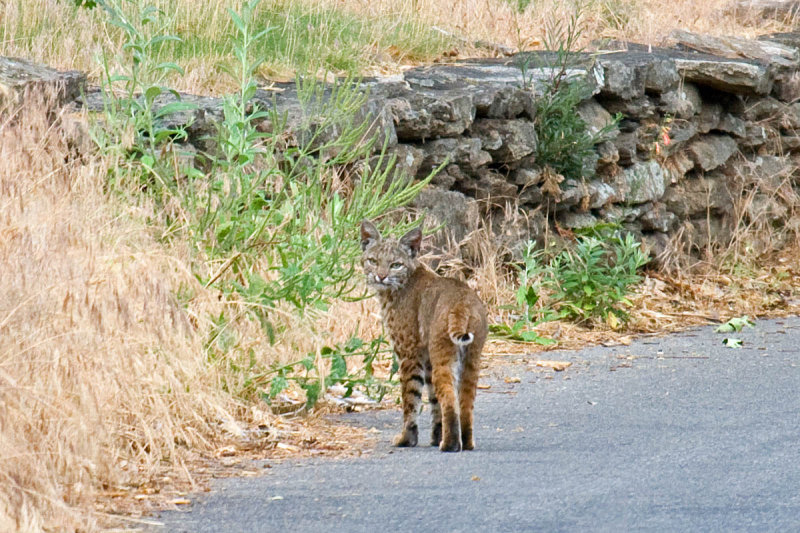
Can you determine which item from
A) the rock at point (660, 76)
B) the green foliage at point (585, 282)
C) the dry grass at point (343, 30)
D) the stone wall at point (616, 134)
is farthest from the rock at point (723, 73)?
the green foliage at point (585, 282)

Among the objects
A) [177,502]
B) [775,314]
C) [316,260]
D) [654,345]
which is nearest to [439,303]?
[316,260]

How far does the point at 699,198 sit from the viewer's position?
483 inches

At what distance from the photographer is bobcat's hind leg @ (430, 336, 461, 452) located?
18.5 feet

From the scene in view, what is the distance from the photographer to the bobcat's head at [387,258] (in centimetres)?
646

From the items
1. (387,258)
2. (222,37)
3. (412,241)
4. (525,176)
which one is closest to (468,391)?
(387,258)

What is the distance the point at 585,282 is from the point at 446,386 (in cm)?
406

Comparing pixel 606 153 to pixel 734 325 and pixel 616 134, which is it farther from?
pixel 734 325

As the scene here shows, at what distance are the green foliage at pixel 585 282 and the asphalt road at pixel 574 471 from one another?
177cm

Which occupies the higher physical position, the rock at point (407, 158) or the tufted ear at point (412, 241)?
the rock at point (407, 158)

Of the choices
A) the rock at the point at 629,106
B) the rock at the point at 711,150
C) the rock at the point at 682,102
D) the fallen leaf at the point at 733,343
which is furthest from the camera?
the rock at the point at 711,150

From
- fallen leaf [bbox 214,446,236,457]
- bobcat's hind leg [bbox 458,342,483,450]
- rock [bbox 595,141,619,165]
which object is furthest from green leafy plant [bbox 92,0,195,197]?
rock [bbox 595,141,619,165]

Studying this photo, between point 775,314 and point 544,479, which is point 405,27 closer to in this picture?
point 775,314

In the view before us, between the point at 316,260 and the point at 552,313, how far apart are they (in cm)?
303

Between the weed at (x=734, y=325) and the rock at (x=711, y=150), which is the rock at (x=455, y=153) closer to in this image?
the weed at (x=734, y=325)
